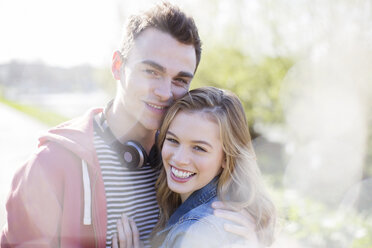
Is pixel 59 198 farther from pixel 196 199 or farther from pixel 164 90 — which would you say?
pixel 164 90

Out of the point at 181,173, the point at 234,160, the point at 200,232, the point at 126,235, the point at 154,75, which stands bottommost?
the point at 126,235

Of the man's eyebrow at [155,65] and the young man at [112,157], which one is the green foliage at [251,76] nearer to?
the young man at [112,157]

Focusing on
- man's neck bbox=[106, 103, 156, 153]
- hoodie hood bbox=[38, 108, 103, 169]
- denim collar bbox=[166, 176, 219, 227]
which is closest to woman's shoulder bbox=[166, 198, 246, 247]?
denim collar bbox=[166, 176, 219, 227]

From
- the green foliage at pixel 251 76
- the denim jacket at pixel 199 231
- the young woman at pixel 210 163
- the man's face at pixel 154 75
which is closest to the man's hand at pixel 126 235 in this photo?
the young woman at pixel 210 163

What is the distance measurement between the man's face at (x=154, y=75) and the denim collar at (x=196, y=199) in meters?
0.54

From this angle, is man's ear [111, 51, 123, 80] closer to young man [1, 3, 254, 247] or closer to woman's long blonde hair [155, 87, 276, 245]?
young man [1, 3, 254, 247]

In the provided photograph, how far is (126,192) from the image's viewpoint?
98.8 inches

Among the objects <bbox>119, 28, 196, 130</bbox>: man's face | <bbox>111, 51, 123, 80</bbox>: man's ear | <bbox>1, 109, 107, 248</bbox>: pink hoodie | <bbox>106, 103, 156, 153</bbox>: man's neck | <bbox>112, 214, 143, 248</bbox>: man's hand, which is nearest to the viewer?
<bbox>1, 109, 107, 248</bbox>: pink hoodie

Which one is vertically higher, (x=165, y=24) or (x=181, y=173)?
(x=165, y=24)

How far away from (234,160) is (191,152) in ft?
1.00

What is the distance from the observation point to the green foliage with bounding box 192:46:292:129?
7730mm

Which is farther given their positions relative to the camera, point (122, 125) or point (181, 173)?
point (122, 125)

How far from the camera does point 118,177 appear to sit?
249 cm

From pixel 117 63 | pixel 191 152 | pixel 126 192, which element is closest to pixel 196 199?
pixel 191 152
